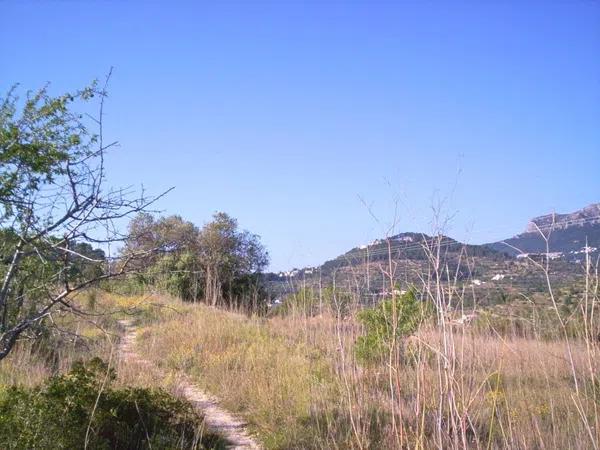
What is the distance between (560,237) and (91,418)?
3633 mm

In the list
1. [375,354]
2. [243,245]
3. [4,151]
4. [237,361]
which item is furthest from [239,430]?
[243,245]

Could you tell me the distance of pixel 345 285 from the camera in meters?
4.57

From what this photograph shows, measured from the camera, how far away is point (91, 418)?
366 cm

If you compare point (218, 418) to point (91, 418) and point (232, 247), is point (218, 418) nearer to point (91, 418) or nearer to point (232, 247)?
point (91, 418)

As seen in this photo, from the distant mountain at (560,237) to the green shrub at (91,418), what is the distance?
285 cm

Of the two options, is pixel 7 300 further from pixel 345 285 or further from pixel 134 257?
pixel 345 285

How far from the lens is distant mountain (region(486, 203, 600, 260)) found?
2.88m

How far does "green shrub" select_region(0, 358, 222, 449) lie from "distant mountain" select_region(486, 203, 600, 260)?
2.85 metres

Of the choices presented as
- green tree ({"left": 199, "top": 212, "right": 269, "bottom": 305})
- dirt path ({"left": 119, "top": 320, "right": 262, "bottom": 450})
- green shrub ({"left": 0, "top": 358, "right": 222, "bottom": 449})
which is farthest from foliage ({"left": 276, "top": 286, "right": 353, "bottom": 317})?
green tree ({"left": 199, "top": 212, "right": 269, "bottom": 305})

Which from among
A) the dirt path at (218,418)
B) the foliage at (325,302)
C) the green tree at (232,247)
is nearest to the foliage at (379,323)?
the foliage at (325,302)

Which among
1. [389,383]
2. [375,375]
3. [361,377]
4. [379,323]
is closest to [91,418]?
[361,377]

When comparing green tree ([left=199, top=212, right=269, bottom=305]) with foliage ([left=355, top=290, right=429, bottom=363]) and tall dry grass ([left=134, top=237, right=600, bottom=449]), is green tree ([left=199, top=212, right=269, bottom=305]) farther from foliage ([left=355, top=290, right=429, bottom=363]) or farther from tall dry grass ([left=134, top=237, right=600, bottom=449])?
foliage ([left=355, top=290, right=429, bottom=363])

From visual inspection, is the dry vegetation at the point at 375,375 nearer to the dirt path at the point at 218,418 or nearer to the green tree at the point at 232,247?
the dirt path at the point at 218,418

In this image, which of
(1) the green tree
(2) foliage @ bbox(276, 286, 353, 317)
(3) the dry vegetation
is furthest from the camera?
(1) the green tree
